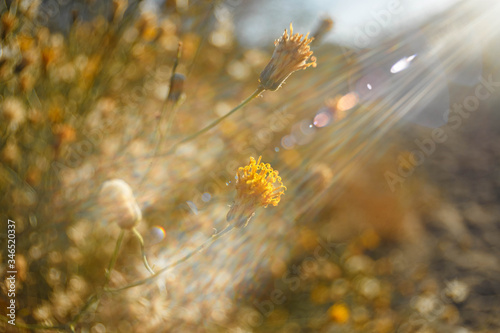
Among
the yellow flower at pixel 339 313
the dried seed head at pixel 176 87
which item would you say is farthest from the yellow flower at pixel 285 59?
the yellow flower at pixel 339 313

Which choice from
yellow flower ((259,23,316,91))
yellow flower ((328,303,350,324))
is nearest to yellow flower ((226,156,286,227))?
yellow flower ((259,23,316,91))

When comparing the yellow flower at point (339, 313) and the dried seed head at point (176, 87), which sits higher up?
the dried seed head at point (176, 87)

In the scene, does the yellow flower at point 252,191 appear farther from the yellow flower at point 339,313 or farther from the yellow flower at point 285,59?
the yellow flower at point 339,313

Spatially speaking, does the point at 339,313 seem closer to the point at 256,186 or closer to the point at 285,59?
the point at 256,186

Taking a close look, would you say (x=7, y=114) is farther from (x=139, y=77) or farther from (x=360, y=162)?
(x=360, y=162)

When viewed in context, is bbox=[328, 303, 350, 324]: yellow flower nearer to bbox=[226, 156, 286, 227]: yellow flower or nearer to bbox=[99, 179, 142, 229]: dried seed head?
bbox=[226, 156, 286, 227]: yellow flower

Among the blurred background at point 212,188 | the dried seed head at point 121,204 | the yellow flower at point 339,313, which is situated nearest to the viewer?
the dried seed head at point 121,204

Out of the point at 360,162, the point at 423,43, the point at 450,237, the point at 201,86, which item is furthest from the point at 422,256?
the point at 423,43
